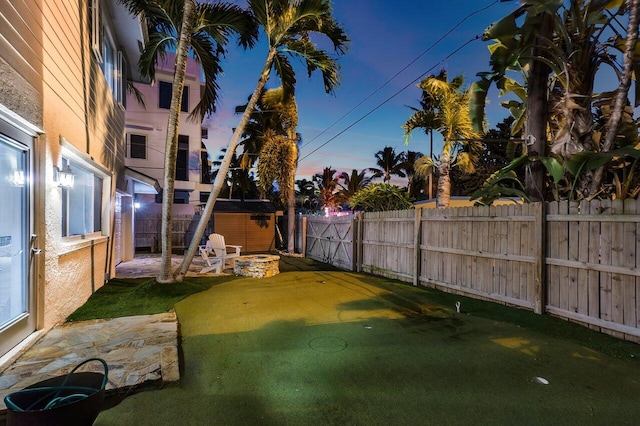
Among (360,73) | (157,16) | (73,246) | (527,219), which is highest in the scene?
(360,73)

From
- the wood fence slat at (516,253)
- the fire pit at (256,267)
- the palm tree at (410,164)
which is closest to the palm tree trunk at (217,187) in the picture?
the fire pit at (256,267)

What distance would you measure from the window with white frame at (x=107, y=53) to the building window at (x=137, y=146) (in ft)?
30.0

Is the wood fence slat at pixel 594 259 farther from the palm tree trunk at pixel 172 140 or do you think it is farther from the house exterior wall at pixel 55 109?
the palm tree trunk at pixel 172 140

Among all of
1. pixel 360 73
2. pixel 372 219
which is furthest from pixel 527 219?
pixel 360 73

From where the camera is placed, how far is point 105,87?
6.99 meters

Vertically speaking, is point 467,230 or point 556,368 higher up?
point 467,230

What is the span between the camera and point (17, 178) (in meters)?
3.59

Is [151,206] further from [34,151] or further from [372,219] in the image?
[34,151]

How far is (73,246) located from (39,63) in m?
2.65

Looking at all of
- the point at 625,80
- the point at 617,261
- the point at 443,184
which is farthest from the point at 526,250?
the point at 443,184

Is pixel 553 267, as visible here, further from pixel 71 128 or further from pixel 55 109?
pixel 71 128

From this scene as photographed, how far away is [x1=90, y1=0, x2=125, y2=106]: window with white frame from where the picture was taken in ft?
19.8

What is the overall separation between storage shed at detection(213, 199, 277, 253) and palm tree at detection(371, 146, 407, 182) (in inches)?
787

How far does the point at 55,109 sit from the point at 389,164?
104ft
